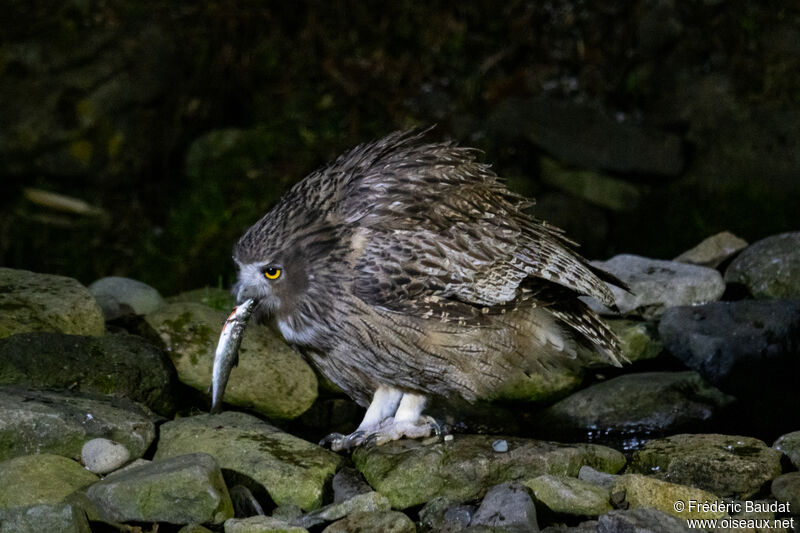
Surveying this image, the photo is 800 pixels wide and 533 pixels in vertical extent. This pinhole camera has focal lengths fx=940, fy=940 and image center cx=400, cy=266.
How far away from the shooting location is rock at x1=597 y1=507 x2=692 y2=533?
3.02m

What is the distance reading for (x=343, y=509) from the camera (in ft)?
11.0

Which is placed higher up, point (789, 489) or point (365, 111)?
point (365, 111)

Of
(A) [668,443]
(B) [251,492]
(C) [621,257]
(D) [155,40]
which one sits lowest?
(B) [251,492]

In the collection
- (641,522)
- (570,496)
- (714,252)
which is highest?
(714,252)

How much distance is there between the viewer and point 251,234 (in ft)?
12.6

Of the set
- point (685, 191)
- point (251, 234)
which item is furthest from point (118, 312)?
point (685, 191)

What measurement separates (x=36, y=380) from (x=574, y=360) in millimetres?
2409

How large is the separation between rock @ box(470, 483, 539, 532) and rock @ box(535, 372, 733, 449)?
1283 mm

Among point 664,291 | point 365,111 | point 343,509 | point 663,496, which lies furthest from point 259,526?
point 365,111

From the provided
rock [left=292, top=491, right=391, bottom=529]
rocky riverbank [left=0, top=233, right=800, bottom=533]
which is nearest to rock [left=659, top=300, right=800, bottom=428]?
rocky riverbank [left=0, top=233, right=800, bottom=533]

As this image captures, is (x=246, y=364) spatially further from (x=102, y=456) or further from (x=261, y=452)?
(x=102, y=456)

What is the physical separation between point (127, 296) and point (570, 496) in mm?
2946

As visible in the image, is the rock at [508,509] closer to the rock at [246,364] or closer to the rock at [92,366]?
the rock at [246,364]

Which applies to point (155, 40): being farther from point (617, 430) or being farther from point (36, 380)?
point (617, 430)
